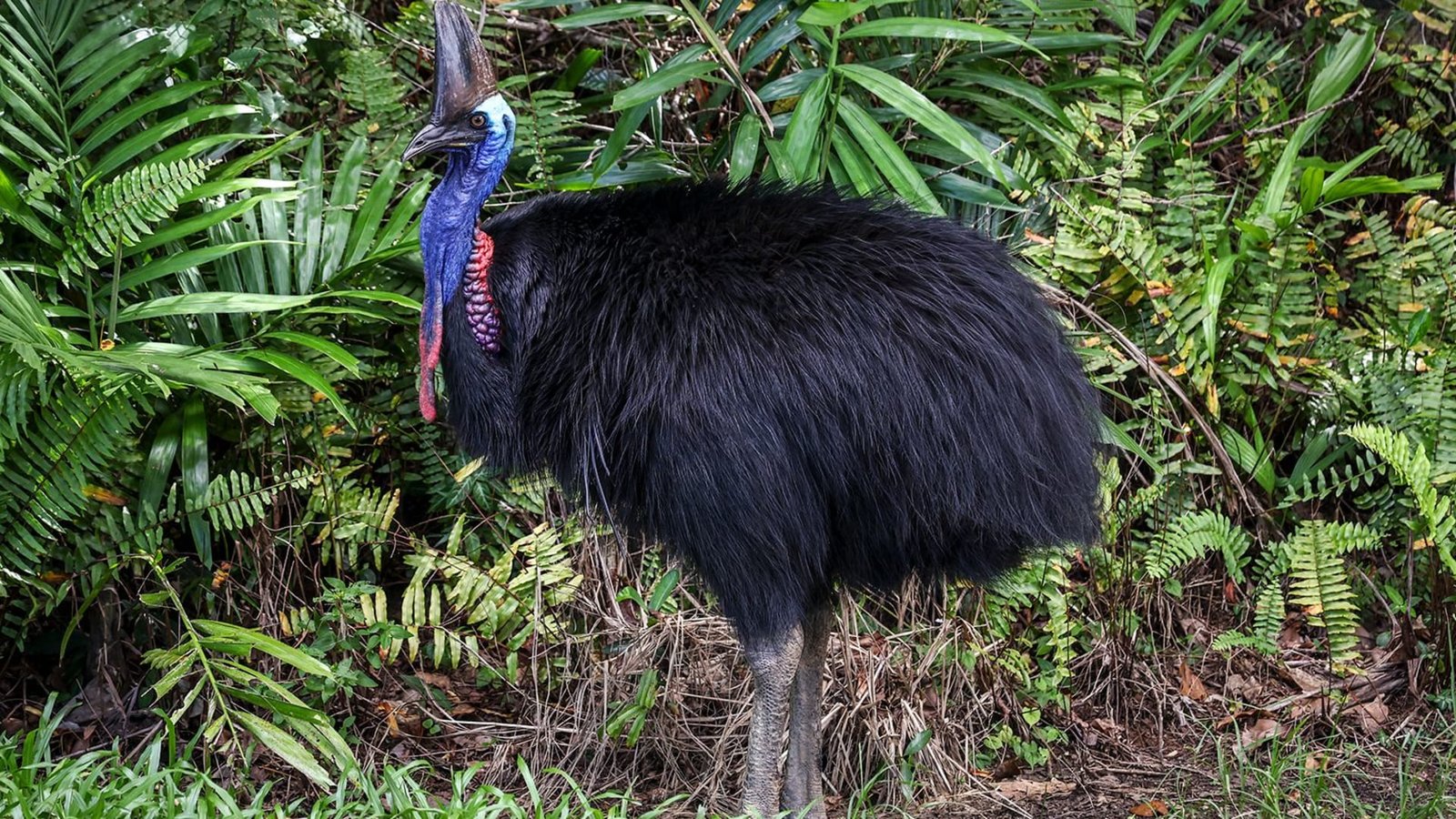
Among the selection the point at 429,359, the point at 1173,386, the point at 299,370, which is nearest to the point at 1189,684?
the point at 1173,386

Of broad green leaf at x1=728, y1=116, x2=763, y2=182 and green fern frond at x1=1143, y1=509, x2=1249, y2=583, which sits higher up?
broad green leaf at x1=728, y1=116, x2=763, y2=182

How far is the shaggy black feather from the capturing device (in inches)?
106

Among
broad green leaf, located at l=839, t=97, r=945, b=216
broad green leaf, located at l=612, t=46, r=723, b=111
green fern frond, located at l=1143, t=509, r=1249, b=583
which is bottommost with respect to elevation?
green fern frond, located at l=1143, t=509, r=1249, b=583

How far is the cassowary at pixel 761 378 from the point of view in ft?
8.84

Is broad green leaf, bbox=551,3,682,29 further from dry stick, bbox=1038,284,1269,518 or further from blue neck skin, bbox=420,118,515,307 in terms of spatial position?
dry stick, bbox=1038,284,1269,518

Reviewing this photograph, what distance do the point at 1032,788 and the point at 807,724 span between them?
26.4 inches

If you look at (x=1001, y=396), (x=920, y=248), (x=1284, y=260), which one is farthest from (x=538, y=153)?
(x=1284, y=260)

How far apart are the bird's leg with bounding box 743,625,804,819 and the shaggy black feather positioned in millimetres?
98

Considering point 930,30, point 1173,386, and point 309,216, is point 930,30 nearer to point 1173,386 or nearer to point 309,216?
point 1173,386

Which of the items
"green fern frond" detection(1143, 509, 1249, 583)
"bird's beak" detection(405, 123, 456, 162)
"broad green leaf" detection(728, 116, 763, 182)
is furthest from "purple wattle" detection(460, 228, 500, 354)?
"green fern frond" detection(1143, 509, 1249, 583)

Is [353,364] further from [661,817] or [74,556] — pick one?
[661,817]

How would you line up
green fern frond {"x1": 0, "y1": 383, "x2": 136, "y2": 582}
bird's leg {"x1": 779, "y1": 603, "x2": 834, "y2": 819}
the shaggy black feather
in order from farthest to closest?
green fern frond {"x1": 0, "y1": 383, "x2": 136, "y2": 582} → bird's leg {"x1": 779, "y1": 603, "x2": 834, "y2": 819} → the shaggy black feather

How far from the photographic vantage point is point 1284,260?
4.13 metres

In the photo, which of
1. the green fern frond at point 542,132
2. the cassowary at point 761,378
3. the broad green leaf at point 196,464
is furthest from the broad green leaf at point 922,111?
the broad green leaf at point 196,464
